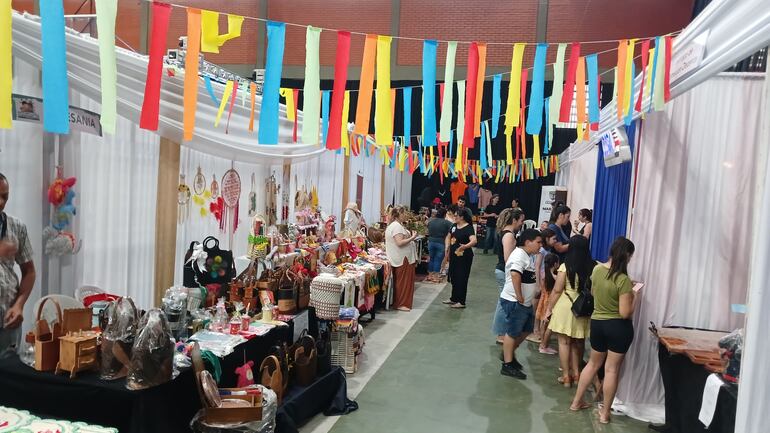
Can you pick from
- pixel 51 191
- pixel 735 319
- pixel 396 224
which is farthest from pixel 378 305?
pixel 51 191

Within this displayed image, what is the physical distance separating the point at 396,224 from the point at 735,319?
3.76 meters

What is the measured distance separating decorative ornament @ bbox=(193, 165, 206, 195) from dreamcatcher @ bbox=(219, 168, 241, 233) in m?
0.31

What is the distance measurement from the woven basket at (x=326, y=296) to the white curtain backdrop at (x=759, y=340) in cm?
271

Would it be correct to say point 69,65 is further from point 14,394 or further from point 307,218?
point 307,218

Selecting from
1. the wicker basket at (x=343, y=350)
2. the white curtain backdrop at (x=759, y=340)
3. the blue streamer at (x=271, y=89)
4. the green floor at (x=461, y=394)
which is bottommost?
the green floor at (x=461, y=394)

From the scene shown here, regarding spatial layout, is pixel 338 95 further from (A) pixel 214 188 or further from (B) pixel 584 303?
(B) pixel 584 303

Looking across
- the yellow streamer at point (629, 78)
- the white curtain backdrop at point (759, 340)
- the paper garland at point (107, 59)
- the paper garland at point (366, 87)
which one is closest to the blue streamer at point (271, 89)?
the paper garland at point (366, 87)

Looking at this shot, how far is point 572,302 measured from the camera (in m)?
4.14

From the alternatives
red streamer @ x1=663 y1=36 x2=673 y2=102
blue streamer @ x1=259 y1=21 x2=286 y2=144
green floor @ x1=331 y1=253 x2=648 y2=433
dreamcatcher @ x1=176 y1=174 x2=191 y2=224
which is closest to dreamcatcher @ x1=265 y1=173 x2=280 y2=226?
dreamcatcher @ x1=176 y1=174 x2=191 y2=224

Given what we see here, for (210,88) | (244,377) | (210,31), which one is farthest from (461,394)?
(210,31)

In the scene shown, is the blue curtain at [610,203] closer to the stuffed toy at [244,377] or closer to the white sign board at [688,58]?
the white sign board at [688,58]

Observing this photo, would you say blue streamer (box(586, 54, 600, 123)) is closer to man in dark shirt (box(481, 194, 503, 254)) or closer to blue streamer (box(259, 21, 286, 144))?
blue streamer (box(259, 21, 286, 144))

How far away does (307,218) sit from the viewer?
243 inches

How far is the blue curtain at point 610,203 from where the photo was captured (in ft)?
16.3
